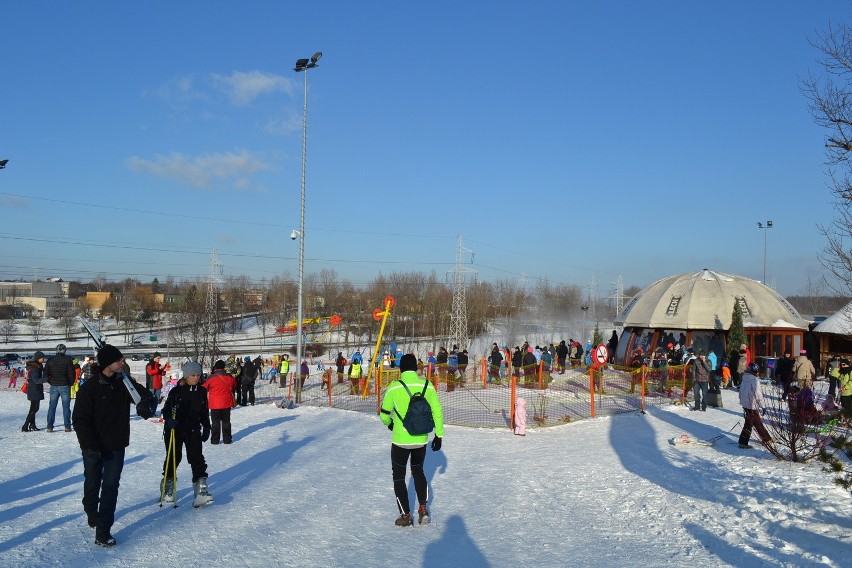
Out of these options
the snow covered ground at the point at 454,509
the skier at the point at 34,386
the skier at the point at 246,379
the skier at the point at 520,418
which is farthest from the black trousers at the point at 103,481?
the skier at the point at 246,379

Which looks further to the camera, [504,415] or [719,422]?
[504,415]

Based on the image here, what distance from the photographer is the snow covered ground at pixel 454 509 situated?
20.5ft

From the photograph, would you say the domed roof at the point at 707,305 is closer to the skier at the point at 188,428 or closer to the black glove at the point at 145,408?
the skier at the point at 188,428

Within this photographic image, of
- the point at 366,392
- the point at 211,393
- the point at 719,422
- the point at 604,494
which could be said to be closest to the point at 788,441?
the point at 604,494

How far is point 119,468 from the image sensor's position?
21.3 feet

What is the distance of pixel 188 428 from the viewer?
7859 millimetres

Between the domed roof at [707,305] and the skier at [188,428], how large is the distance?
30.1m

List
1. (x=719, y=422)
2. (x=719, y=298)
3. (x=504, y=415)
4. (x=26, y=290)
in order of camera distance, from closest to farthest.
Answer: (x=719, y=422) → (x=504, y=415) → (x=719, y=298) → (x=26, y=290)

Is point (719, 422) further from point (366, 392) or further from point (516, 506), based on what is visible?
point (366, 392)

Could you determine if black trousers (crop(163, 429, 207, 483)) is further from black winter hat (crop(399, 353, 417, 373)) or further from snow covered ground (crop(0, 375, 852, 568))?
black winter hat (crop(399, 353, 417, 373))

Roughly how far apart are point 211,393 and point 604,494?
7.23 metres

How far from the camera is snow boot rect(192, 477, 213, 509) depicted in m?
7.78

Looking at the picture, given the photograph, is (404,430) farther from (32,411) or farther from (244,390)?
(244,390)

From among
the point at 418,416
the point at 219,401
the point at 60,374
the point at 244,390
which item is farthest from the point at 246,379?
the point at 418,416
